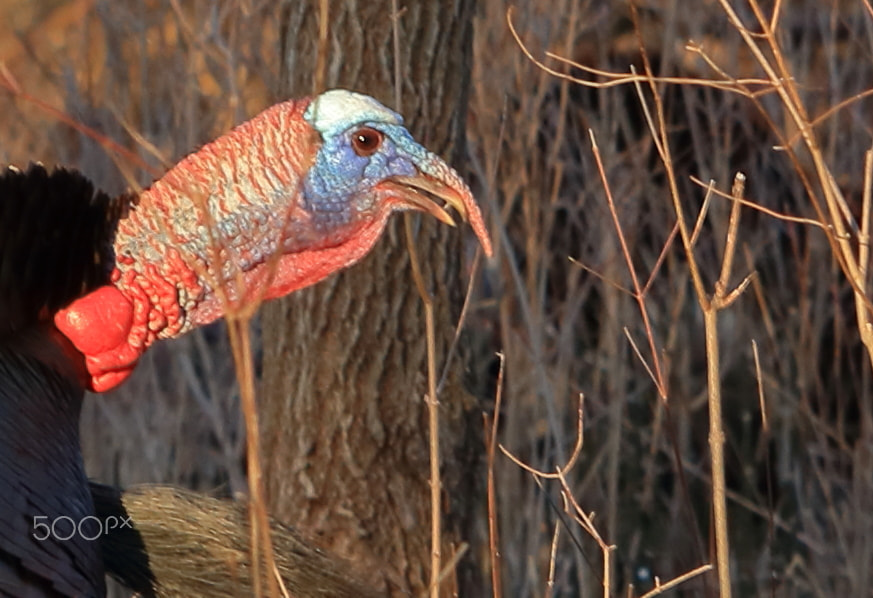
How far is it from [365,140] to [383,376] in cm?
130

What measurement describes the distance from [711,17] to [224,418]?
2574 mm

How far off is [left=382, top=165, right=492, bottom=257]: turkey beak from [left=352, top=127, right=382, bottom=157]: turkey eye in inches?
2.9

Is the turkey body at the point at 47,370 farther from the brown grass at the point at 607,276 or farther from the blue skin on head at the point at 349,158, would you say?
the brown grass at the point at 607,276

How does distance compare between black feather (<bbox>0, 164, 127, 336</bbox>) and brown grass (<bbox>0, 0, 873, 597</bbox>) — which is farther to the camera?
brown grass (<bbox>0, 0, 873, 597</bbox>)

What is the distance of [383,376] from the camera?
12.6 ft

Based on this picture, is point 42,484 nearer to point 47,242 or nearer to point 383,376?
point 47,242

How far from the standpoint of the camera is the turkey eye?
262 cm

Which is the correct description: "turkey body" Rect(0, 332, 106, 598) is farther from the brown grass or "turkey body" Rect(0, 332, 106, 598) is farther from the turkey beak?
the brown grass

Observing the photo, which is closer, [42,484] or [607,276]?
[42,484]

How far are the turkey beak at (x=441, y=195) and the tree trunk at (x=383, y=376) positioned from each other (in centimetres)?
106

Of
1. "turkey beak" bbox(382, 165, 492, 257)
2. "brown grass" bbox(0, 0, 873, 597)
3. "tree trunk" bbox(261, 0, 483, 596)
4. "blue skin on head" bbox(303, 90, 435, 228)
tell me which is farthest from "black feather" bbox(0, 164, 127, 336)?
"brown grass" bbox(0, 0, 873, 597)

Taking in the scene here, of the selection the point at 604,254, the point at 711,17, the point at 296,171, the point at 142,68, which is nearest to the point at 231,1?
the point at 142,68

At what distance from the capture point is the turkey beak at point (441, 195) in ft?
8.49

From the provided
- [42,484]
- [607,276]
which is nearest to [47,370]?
[42,484]
